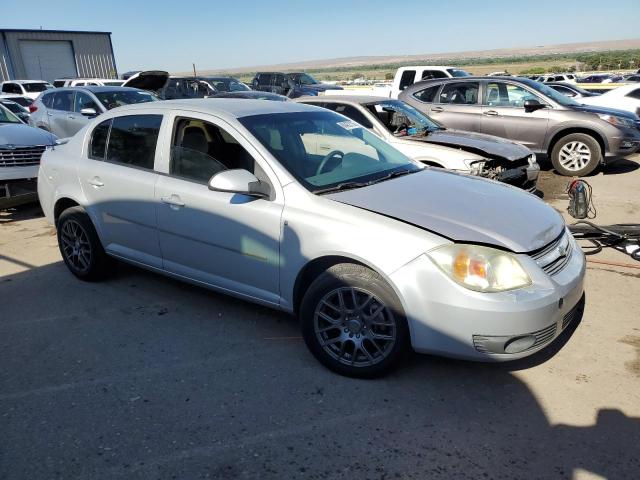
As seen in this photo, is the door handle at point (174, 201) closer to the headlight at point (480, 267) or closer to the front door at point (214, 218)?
the front door at point (214, 218)

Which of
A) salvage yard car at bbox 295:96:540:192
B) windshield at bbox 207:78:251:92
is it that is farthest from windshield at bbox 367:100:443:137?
windshield at bbox 207:78:251:92

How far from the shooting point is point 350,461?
2.51 metres

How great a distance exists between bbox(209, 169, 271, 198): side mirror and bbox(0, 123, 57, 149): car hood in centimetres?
529

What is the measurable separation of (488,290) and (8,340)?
3383mm

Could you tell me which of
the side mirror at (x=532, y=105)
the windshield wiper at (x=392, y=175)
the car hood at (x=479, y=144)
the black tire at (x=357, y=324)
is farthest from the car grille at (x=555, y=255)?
the side mirror at (x=532, y=105)

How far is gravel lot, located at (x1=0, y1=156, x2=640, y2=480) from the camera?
8.19ft

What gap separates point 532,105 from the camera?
9.11 m

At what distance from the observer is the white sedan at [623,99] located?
44.1 ft

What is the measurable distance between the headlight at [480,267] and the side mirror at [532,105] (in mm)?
7288

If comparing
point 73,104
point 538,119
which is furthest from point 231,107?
point 73,104

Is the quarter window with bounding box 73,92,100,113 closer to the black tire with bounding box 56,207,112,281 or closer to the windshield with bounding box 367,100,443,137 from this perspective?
the windshield with bounding box 367,100,443,137

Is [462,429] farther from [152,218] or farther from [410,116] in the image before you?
[410,116]

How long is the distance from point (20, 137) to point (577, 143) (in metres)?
8.96

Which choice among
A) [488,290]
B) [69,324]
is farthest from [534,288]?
[69,324]
